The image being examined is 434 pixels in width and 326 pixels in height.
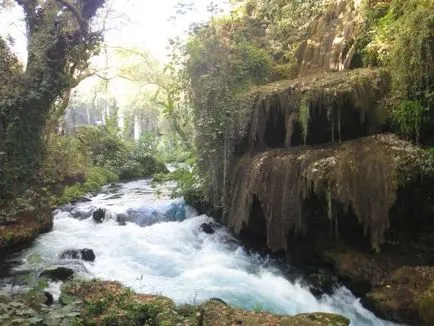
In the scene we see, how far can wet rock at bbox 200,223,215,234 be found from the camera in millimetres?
10797

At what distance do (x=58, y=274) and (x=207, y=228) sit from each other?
4.08 m

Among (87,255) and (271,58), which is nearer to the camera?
(87,255)

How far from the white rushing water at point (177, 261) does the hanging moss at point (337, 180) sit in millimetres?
999

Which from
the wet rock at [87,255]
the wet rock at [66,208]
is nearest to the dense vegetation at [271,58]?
the wet rock at [87,255]

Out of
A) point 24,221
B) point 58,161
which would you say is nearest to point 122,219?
point 24,221

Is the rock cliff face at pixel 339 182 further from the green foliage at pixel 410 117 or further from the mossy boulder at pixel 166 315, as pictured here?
the mossy boulder at pixel 166 315

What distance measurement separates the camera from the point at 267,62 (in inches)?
Answer: 457

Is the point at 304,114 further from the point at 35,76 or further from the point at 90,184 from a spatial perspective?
the point at 90,184

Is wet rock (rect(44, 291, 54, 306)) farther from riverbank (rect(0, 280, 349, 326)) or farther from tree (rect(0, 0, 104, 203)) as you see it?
tree (rect(0, 0, 104, 203))

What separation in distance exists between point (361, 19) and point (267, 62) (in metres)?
2.80

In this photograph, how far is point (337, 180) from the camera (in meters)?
7.40

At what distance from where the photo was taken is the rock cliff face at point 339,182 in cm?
720

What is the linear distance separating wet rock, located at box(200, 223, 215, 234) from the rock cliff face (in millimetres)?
1034

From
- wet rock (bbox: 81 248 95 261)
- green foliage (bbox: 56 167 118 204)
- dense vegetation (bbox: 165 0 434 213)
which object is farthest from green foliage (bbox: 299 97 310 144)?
green foliage (bbox: 56 167 118 204)
